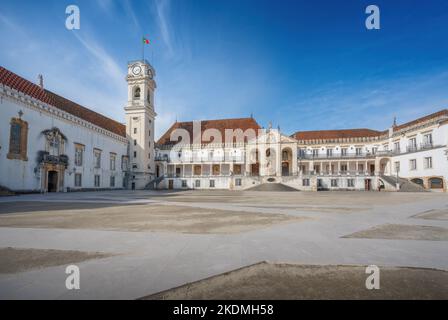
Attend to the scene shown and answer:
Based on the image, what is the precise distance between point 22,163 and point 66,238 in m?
25.2

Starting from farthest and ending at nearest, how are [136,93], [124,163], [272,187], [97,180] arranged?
[136,93]
[124,163]
[272,187]
[97,180]

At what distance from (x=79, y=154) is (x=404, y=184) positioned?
4930 centimetres

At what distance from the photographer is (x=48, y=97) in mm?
29656

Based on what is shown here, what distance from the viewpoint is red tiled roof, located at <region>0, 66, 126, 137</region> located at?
24453 millimetres

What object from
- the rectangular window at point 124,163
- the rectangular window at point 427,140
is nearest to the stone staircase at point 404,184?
the rectangular window at point 427,140

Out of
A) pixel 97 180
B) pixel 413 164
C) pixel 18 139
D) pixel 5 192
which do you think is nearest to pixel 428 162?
pixel 413 164

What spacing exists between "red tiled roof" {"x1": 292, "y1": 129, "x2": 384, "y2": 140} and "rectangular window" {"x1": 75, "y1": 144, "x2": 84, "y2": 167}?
4303cm

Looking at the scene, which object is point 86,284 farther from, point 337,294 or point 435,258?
point 435,258

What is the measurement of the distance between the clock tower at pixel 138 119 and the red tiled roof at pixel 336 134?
3425 centimetres

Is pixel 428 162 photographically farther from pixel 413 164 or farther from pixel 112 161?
pixel 112 161
